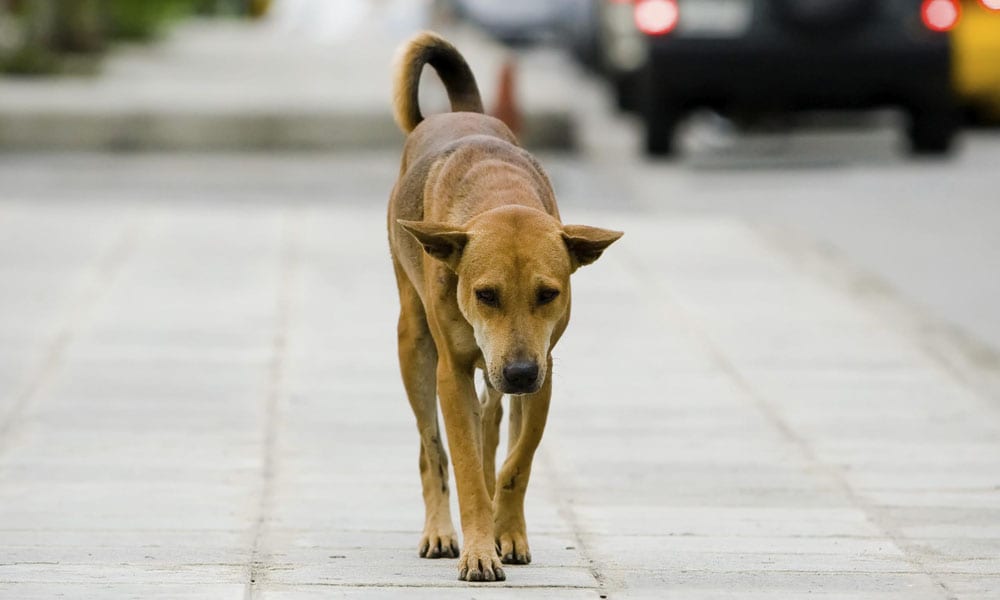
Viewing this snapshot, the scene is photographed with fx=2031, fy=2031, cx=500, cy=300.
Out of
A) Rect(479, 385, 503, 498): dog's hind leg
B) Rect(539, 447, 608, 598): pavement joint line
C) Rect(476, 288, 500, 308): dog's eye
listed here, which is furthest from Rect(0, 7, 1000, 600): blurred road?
Rect(476, 288, 500, 308): dog's eye

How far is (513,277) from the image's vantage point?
5578 mm

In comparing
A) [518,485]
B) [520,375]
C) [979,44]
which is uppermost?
[520,375]

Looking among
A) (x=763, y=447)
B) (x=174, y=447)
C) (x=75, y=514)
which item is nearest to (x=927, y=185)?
(x=763, y=447)

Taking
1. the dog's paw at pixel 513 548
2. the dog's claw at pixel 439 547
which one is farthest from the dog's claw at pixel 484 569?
the dog's claw at pixel 439 547

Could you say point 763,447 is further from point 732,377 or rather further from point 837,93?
point 837,93

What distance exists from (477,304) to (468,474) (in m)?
0.56

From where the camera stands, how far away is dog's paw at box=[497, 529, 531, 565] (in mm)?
6078

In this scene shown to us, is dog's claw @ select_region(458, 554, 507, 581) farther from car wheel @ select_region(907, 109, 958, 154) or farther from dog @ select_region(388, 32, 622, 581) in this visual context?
car wheel @ select_region(907, 109, 958, 154)

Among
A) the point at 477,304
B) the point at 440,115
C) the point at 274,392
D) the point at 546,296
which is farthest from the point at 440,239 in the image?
the point at 274,392

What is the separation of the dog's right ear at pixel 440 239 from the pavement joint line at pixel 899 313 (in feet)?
13.8

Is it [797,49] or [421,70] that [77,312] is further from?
[797,49]

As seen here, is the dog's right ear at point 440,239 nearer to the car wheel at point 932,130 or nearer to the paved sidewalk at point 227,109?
the paved sidewalk at point 227,109

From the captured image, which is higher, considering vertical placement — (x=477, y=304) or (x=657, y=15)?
(x=477, y=304)

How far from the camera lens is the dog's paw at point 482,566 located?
5809 millimetres
